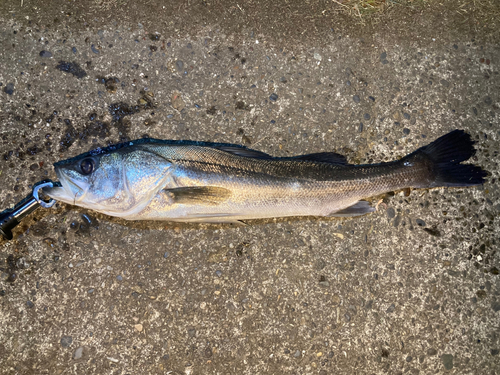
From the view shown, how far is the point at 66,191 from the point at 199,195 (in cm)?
127

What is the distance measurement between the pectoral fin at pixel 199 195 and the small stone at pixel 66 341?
1.89m

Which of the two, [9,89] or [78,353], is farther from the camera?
[9,89]

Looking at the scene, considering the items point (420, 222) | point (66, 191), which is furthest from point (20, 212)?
point (420, 222)

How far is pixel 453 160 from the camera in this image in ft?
11.8

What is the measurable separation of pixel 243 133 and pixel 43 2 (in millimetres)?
2778

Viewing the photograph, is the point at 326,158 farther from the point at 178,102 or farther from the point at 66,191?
the point at 66,191

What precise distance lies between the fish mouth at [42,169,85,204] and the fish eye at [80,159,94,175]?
150 millimetres

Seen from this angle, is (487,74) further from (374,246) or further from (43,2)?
(43,2)

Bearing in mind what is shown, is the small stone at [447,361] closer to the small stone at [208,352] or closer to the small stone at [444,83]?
the small stone at [208,352]

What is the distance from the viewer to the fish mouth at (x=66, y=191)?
2998 mm

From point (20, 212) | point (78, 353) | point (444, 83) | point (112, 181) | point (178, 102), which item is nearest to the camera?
point (112, 181)

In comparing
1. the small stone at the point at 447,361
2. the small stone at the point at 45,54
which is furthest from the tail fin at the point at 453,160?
the small stone at the point at 45,54

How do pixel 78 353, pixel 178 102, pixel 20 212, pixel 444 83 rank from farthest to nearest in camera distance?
pixel 444 83
pixel 178 102
pixel 78 353
pixel 20 212

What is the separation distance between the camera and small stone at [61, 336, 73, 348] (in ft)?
10.9
